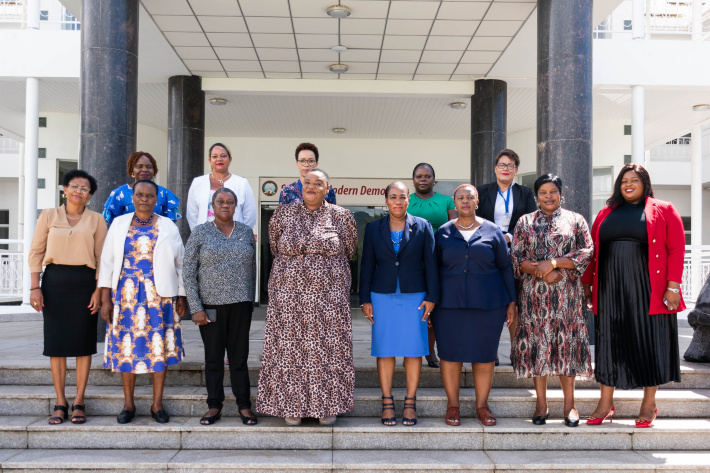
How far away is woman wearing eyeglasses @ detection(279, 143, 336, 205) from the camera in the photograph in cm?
445

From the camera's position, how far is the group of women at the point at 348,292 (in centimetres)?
410

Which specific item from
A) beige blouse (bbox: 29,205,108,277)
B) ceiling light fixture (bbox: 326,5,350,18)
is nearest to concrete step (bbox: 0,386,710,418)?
beige blouse (bbox: 29,205,108,277)

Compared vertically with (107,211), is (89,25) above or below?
above

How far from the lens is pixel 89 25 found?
616 cm

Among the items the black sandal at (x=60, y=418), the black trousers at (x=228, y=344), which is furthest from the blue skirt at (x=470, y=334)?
the black sandal at (x=60, y=418)

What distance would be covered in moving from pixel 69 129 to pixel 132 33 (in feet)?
25.0

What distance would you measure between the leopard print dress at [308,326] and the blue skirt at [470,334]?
72 cm

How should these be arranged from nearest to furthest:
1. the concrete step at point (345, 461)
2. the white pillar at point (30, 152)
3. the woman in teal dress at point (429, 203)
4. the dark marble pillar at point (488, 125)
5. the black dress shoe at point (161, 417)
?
the concrete step at point (345, 461)
the black dress shoe at point (161, 417)
the woman in teal dress at point (429, 203)
the white pillar at point (30, 152)
the dark marble pillar at point (488, 125)

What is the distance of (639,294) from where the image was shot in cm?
418

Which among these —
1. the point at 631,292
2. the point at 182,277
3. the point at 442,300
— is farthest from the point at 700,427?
the point at 182,277

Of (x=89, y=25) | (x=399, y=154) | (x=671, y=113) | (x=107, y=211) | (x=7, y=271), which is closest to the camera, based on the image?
(x=107, y=211)

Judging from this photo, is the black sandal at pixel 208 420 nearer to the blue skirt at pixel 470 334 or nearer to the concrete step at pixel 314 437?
the concrete step at pixel 314 437

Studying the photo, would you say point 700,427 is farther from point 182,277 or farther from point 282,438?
point 182,277

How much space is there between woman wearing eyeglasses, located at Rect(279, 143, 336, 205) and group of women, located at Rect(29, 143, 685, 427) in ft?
0.59
